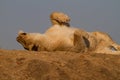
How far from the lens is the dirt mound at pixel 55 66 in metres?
6.87

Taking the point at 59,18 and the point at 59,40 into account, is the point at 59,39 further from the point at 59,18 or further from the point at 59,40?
the point at 59,18

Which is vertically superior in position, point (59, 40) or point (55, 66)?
point (59, 40)

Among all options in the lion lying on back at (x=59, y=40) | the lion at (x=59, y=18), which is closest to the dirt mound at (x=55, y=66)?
the lion lying on back at (x=59, y=40)

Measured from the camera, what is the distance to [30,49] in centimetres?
924

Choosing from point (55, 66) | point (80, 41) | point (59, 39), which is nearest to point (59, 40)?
point (59, 39)

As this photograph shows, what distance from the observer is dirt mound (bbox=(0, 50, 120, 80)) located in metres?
6.87

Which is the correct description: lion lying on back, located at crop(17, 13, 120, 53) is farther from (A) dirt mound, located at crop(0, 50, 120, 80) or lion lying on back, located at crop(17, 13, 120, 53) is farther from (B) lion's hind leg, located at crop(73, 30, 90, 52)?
(A) dirt mound, located at crop(0, 50, 120, 80)

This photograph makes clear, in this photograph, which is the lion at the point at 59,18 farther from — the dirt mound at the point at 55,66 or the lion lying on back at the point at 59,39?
the dirt mound at the point at 55,66

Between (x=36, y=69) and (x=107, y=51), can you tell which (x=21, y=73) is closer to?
(x=36, y=69)

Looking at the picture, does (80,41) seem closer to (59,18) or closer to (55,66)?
(59,18)

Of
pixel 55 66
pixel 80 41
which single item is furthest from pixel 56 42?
pixel 55 66

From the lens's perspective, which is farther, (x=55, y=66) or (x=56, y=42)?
(x=56, y=42)

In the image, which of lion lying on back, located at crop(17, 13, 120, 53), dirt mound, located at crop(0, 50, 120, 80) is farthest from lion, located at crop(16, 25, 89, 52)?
dirt mound, located at crop(0, 50, 120, 80)

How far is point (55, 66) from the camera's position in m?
7.30
